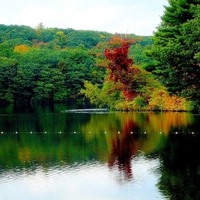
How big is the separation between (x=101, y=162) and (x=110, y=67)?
2524cm

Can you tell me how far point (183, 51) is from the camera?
25.7 meters

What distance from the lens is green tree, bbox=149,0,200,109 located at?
25.5m

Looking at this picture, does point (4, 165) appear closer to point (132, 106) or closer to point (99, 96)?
point (132, 106)

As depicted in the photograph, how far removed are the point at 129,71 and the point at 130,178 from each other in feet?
91.8

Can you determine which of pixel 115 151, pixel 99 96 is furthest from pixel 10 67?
pixel 115 151

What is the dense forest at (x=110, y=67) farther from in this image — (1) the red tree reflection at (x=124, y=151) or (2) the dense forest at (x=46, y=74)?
(1) the red tree reflection at (x=124, y=151)

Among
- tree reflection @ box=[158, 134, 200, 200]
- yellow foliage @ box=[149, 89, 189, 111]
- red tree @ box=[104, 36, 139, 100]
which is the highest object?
red tree @ box=[104, 36, 139, 100]

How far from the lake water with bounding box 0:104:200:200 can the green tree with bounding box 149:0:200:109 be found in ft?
7.59

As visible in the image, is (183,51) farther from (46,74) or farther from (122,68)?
(46,74)

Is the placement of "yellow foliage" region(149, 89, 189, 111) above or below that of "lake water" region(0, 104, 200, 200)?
above

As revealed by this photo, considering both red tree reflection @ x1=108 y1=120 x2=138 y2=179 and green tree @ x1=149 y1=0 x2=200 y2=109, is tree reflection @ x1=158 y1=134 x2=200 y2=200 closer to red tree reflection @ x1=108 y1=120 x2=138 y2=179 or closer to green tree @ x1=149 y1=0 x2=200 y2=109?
red tree reflection @ x1=108 y1=120 x2=138 y2=179

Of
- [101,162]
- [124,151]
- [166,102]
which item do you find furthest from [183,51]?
[166,102]

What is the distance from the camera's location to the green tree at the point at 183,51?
83.5 feet

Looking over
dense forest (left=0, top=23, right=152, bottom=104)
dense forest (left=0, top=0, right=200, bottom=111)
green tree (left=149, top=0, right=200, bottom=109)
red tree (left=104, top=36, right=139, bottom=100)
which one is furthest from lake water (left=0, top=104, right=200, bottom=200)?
dense forest (left=0, top=23, right=152, bottom=104)
